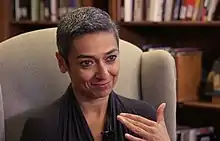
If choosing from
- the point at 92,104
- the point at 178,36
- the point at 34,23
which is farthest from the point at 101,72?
the point at 34,23

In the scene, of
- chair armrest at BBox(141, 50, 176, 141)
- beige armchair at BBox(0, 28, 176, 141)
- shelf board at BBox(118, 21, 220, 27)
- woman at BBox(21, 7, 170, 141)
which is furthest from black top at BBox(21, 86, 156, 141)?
shelf board at BBox(118, 21, 220, 27)

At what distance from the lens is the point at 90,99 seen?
1226mm

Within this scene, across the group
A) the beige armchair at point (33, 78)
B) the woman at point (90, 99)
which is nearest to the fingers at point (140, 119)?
the woman at point (90, 99)

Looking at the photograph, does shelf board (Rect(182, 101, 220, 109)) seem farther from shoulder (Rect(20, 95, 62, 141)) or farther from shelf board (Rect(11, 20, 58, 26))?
shoulder (Rect(20, 95, 62, 141))

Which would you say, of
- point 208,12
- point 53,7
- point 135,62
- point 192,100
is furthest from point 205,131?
point 53,7

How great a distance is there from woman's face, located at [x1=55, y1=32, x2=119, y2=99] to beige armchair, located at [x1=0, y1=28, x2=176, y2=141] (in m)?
0.26

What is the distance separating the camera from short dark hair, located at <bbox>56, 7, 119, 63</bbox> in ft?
3.73

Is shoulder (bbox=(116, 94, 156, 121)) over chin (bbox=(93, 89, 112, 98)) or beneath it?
beneath

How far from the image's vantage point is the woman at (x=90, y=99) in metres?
1.14

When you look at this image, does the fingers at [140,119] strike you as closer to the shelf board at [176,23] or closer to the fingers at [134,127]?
the fingers at [134,127]

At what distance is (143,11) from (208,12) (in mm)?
324

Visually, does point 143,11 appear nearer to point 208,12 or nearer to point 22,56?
point 208,12

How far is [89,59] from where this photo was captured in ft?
3.74

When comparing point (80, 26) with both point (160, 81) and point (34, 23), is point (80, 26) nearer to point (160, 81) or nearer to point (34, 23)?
point (160, 81)
